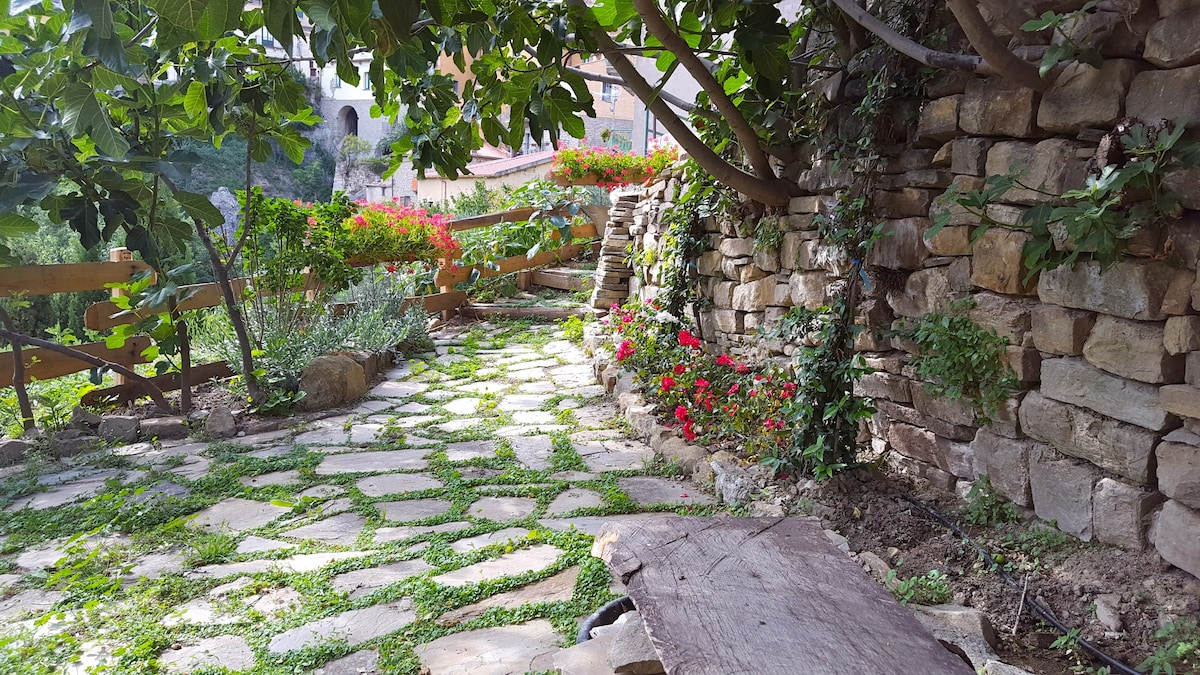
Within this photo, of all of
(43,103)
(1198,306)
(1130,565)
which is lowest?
(1130,565)

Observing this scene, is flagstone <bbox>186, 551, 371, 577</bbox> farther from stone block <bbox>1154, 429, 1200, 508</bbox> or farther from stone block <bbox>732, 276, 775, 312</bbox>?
stone block <bbox>1154, 429, 1200, 508</bbox>

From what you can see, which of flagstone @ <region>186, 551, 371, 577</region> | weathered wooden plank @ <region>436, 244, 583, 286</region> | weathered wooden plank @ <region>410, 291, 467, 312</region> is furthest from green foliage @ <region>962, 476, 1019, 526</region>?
weathered wooden plank @ <region>436, 244, 583, 286</region>

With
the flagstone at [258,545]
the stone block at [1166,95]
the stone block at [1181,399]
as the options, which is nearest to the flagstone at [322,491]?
the flagstone at [258,545]

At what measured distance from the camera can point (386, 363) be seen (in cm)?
644

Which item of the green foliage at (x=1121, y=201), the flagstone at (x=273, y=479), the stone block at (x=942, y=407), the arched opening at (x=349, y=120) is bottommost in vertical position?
the flagstone at (x=273, y=479)

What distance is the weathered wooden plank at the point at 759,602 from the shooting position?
146cm

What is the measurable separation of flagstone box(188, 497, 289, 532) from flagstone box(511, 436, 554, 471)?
1.17 metres

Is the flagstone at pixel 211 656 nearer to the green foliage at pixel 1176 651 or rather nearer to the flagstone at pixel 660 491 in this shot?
the flagstone at pixel 660 491

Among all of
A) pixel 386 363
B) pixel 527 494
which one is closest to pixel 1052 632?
pixel 527 494

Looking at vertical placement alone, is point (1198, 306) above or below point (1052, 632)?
above

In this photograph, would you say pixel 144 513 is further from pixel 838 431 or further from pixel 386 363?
pixel 386 363

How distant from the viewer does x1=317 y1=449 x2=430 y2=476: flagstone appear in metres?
3.93

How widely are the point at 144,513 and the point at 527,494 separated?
5.12 feet

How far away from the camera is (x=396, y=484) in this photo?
3.70 metres
